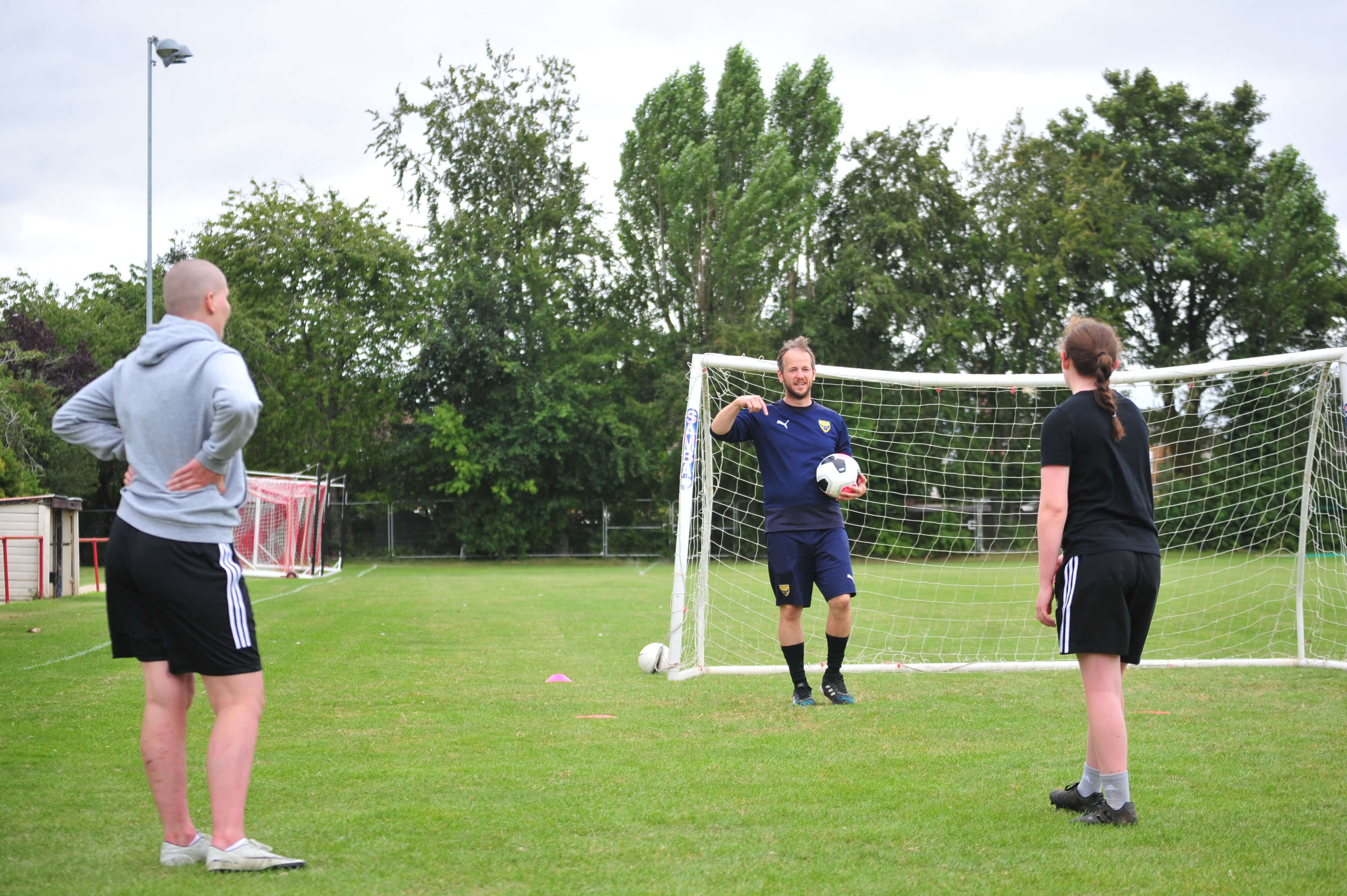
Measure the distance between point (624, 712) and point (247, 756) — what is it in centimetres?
305

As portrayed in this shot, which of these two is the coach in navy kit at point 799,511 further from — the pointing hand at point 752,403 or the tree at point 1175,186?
the tree at point 1175,186

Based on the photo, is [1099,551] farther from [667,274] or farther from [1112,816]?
[667,274]

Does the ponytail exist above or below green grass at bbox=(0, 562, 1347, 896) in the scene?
above

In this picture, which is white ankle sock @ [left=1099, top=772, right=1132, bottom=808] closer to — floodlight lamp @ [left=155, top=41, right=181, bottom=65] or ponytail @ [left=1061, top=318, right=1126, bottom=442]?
ponytail @ [left=1061, top=318, right=1126, bottom=442]

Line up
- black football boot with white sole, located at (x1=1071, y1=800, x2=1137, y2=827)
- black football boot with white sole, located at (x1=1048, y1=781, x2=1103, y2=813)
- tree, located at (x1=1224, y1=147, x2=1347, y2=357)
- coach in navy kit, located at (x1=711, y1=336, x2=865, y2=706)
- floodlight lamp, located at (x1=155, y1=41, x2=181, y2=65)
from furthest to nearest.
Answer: tree, located at (x1=1224, y1=147, x2=1347, y2=357), floodlight lamp, located at (x1=155, y1=41, x2=181, y2=65), coach in navy kit, located at (x1=711, y1=336, x2=865, y2=706), black football boot with white sole, located at (x1=1048, y1=781, x2=1103, y2=813), black football boot with white sole, located at (x1=1071, y1=800, x2=1137, y2=827)

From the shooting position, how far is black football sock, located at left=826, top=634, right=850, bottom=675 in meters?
6.28

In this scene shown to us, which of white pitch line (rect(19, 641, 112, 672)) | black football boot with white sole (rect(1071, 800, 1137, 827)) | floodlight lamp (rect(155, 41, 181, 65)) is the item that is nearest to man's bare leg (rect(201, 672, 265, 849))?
black football boot with white sole (rect(1071, 800, 1137, 827))

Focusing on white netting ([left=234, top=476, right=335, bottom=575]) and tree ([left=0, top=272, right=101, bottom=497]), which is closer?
white netting ([left=234, top=476, right=335, bottom=575])

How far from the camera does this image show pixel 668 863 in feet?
10.5

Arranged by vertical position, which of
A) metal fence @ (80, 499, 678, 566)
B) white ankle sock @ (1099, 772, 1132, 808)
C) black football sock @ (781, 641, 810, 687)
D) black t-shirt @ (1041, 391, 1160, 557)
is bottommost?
metal fence @ (80, 499, 678, 566)

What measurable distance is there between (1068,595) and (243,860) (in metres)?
2.78

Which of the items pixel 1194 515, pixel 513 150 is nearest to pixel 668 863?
pixel 1194 515

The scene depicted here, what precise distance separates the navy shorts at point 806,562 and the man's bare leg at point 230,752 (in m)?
3.52

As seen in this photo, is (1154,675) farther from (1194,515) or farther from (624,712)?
(1194,515)
